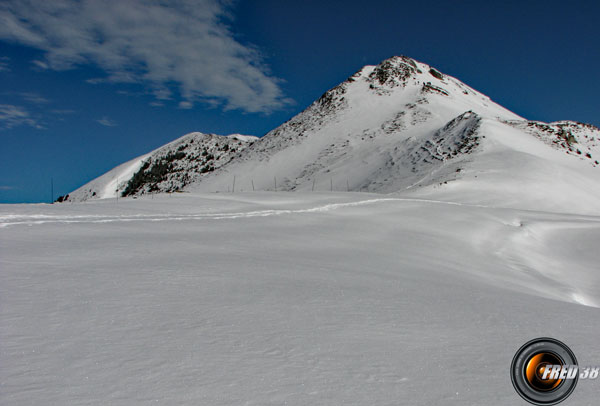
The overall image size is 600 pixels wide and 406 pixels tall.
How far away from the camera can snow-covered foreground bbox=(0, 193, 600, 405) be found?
165cm

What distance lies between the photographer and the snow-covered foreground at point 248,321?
1.65 metres

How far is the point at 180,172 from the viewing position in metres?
72.3

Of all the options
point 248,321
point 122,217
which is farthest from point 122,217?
point 248,321

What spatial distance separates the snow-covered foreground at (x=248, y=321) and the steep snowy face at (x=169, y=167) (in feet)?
212

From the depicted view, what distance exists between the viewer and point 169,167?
7531 cm

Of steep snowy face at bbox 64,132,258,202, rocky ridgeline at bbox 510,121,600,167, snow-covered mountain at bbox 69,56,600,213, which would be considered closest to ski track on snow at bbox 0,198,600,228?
snow-covered mountain at bbox 69,56,600,213

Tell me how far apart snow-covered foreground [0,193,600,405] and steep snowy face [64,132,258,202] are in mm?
64571

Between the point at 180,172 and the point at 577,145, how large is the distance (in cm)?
5890

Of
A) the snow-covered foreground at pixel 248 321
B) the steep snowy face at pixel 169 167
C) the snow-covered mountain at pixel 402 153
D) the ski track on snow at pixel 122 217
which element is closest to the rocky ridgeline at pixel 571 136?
the snow-covered mountain at pixel 402 153

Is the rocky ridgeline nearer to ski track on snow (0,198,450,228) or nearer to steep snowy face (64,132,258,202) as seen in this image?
ski track on snow (0,198,450,228)

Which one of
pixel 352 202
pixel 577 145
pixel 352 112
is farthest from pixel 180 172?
pixel 352 202

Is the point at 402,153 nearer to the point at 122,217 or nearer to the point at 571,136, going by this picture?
Result: the point at 571,136

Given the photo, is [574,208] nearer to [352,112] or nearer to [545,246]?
[545,246]

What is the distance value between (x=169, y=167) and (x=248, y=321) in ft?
253
